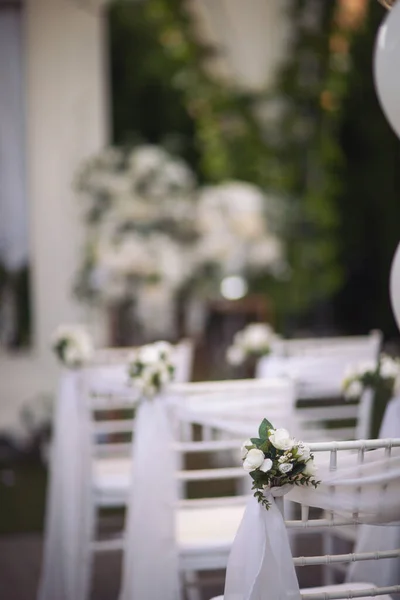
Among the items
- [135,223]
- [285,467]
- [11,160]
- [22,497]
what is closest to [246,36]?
[11,160]

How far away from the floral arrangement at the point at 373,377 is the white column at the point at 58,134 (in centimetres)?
368

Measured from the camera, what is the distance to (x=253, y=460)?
196cm

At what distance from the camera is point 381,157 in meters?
7.56

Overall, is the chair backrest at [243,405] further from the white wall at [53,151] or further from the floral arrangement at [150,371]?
the white wall at [53,151]

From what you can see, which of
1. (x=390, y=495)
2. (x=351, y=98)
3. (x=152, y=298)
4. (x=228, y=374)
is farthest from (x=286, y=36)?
(x=390, y=495)

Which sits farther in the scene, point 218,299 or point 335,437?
point 218,299

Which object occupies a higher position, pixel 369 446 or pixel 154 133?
pixel 154 133

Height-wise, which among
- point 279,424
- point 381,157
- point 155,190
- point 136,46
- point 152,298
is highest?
point 136,46

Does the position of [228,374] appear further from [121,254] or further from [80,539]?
[80,539]

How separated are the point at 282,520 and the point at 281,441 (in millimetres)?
185

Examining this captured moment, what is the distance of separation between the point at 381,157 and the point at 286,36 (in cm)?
126

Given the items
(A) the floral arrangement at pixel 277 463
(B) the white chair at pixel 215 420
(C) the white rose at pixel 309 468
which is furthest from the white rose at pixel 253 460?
(B) the white chair at pixel 215 420

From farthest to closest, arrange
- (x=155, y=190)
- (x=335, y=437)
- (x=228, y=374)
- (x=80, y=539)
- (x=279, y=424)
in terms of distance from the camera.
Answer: (x=155, y=190)
(x=228, y=374)
(x=335, y=437)
(x=80, y=539)
(x=279, y=424)

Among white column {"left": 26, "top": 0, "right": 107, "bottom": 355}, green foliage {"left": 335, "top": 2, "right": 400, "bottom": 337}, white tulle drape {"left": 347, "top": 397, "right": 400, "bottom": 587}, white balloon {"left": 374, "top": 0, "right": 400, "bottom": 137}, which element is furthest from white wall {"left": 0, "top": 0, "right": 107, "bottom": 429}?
white balloon {"left": 374, "top": 0, "right": 400, "bottom": 137}
